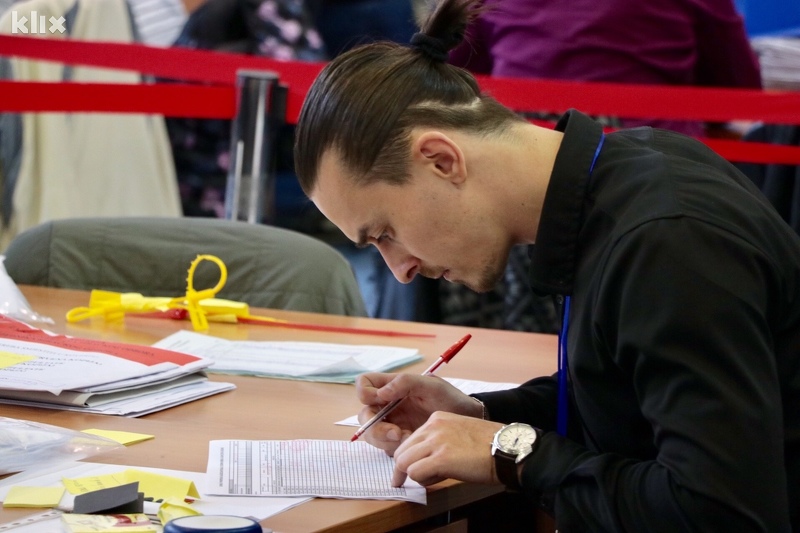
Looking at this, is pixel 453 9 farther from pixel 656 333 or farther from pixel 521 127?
pixel 656 333

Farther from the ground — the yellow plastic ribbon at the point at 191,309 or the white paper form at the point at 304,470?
the white paper form at the point at 304,470

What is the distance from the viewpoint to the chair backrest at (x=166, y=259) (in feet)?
7.72

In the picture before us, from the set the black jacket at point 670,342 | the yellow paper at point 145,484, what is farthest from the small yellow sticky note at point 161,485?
the black jacket at point 670,342

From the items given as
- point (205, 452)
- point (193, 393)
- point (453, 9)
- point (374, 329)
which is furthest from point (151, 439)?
point (374, 329)

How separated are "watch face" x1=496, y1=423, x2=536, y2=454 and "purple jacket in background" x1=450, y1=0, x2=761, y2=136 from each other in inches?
72.7

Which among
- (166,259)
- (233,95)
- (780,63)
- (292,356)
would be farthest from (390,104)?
(780,63)

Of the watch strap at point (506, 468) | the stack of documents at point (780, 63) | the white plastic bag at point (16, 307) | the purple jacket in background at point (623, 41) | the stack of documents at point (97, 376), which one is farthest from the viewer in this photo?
the stack of documents at point (780, 63)

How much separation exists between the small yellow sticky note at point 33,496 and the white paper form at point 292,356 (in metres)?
0.59

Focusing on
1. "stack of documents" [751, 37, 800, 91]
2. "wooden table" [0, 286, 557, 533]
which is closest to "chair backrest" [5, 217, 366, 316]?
"wooden table" [0, 286, 557, 533]

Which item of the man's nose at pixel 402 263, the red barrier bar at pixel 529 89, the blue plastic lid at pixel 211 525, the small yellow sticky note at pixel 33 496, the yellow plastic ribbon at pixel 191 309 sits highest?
the red barrier bar at pixel 529 89

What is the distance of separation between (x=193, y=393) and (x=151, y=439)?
0.71ft

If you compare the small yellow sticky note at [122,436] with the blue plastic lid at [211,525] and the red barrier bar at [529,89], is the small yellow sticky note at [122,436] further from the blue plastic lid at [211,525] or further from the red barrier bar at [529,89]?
the red barrier bar at [529,89]

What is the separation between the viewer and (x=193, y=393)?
5.10ft

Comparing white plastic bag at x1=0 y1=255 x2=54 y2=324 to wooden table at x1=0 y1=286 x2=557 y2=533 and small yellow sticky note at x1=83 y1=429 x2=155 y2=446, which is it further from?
small yellow sticky note at x1=83 y1=429 x2=155 y2=446
